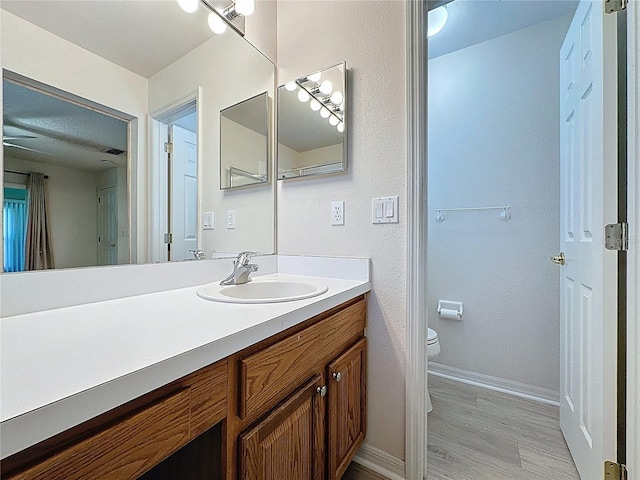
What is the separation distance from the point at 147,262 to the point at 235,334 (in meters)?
→ 0.62

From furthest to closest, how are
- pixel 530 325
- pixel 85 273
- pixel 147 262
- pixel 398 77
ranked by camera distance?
pixel 530 325
pixel 398 77
pixel 147 262
pixel 85 273

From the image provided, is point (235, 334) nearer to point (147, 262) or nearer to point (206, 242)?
point (147, 262)

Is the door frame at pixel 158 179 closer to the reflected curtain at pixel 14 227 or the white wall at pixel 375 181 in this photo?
the reflected curtain at pixel 14 227

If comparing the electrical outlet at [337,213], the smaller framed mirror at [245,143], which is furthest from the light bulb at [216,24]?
the electrical outlet at [337,213]

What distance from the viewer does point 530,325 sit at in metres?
1.88

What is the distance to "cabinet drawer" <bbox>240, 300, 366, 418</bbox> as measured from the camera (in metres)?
0.66

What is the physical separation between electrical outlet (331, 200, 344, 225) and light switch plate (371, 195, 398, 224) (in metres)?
0.15

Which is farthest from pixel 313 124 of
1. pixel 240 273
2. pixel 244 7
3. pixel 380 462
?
pixel 380 462

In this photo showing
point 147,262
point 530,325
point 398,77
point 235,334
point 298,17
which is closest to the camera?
point 235,334

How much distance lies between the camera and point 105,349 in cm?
53

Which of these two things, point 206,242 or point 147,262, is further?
point 206,242

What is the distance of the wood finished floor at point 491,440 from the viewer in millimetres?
1265
